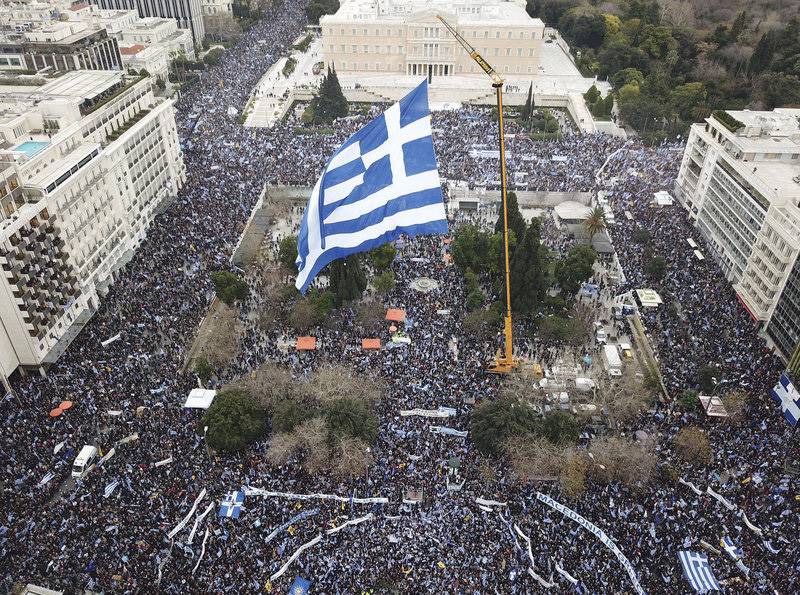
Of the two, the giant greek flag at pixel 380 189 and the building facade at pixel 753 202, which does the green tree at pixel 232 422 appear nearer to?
the giant greek flag at pixel 380 189

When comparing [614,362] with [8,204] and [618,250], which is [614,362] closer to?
[618,250]

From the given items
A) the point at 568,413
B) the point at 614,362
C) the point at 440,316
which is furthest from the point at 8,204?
the point at 614,362

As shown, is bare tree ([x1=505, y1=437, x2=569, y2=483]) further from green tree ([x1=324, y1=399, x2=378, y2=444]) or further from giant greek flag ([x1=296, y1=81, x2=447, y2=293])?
giant greek flag ([x1=296, y1=81, x2=447, y2=293])

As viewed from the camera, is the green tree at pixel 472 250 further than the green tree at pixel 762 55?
No

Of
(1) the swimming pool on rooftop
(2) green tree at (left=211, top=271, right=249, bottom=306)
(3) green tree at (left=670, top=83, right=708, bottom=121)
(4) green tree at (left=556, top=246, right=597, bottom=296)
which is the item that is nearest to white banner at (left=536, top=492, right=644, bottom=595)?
(4) green tree at (left=556, top=246, right=597, bottom=296)

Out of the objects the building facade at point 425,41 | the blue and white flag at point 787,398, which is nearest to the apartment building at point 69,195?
the building facade at point 425,41

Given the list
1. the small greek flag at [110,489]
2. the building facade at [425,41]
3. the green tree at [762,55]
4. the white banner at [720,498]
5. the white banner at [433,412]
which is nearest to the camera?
the white banner at [720,498]
